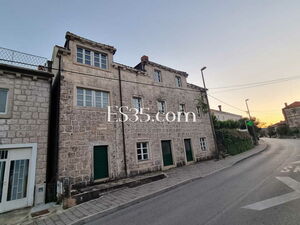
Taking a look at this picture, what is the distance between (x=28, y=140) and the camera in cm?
735

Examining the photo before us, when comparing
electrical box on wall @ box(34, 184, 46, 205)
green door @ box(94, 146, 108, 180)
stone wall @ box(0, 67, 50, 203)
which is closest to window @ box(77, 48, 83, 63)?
stone wall @ box(0, 67, 50, 203)

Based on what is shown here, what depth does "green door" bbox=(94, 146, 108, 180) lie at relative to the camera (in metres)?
8.95

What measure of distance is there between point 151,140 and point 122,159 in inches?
116

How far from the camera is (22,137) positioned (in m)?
7.25

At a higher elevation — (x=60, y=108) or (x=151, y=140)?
(x=60, y=108)

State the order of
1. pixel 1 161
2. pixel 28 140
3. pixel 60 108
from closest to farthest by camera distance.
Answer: pixel 1 161
pixel 28 140
pixel 60 108

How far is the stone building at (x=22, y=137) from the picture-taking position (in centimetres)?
677

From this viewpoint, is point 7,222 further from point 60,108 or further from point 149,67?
point 149,67

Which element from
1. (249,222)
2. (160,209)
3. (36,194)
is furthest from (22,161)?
(249,222)

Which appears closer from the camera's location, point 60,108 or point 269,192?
point 269,192

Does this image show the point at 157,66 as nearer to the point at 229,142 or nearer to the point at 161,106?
the point at 161,106

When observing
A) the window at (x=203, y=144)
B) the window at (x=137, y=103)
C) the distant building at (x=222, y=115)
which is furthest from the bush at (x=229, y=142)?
the distant building at (x=222, y=115)

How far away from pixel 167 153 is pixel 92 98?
759 centimetres

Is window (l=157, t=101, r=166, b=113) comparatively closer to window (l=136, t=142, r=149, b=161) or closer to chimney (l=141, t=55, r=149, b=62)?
window (l=136, t=142, r=149, b=161)
